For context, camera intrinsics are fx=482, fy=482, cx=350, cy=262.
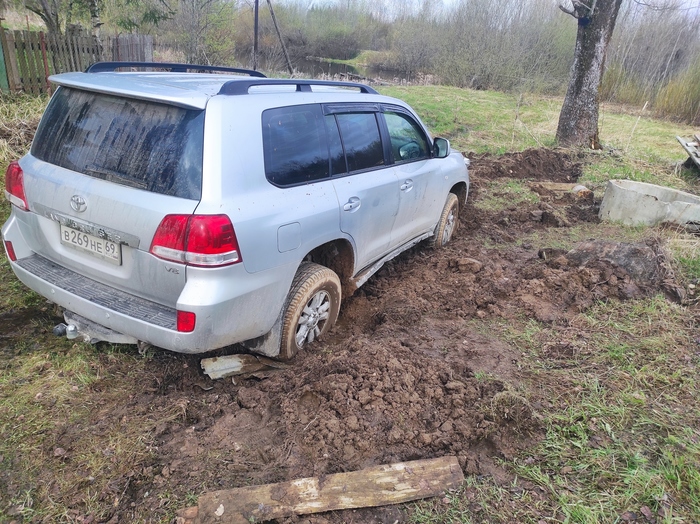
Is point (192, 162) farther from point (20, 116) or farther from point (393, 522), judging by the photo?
point (20, 116)

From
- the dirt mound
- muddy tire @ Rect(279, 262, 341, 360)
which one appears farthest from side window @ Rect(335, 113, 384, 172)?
the dirt mound

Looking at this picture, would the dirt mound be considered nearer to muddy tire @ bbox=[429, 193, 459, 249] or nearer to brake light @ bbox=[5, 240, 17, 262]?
muddy tire @ bbox=[429, 193, 459, 249]

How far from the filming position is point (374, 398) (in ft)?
9.56

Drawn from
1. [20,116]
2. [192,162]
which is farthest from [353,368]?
[20,116]

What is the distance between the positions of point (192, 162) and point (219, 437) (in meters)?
1.51

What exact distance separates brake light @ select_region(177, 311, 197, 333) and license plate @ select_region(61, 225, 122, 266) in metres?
0.52

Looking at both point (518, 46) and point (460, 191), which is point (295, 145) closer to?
point (460, 191)

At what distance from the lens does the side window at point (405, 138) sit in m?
4.28

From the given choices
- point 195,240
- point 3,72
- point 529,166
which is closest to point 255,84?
point 195,240

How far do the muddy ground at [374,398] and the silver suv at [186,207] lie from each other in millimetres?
391

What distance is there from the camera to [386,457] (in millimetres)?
2580

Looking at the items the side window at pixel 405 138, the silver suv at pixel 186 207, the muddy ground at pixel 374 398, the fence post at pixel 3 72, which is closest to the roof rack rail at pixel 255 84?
the silver suv at pixel 186 207

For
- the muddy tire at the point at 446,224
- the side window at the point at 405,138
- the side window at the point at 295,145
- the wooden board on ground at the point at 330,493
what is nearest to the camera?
the wooden board on ground at the point at 330,493

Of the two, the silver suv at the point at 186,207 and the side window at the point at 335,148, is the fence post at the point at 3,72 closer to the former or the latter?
the silver suv at the point at 186,207
